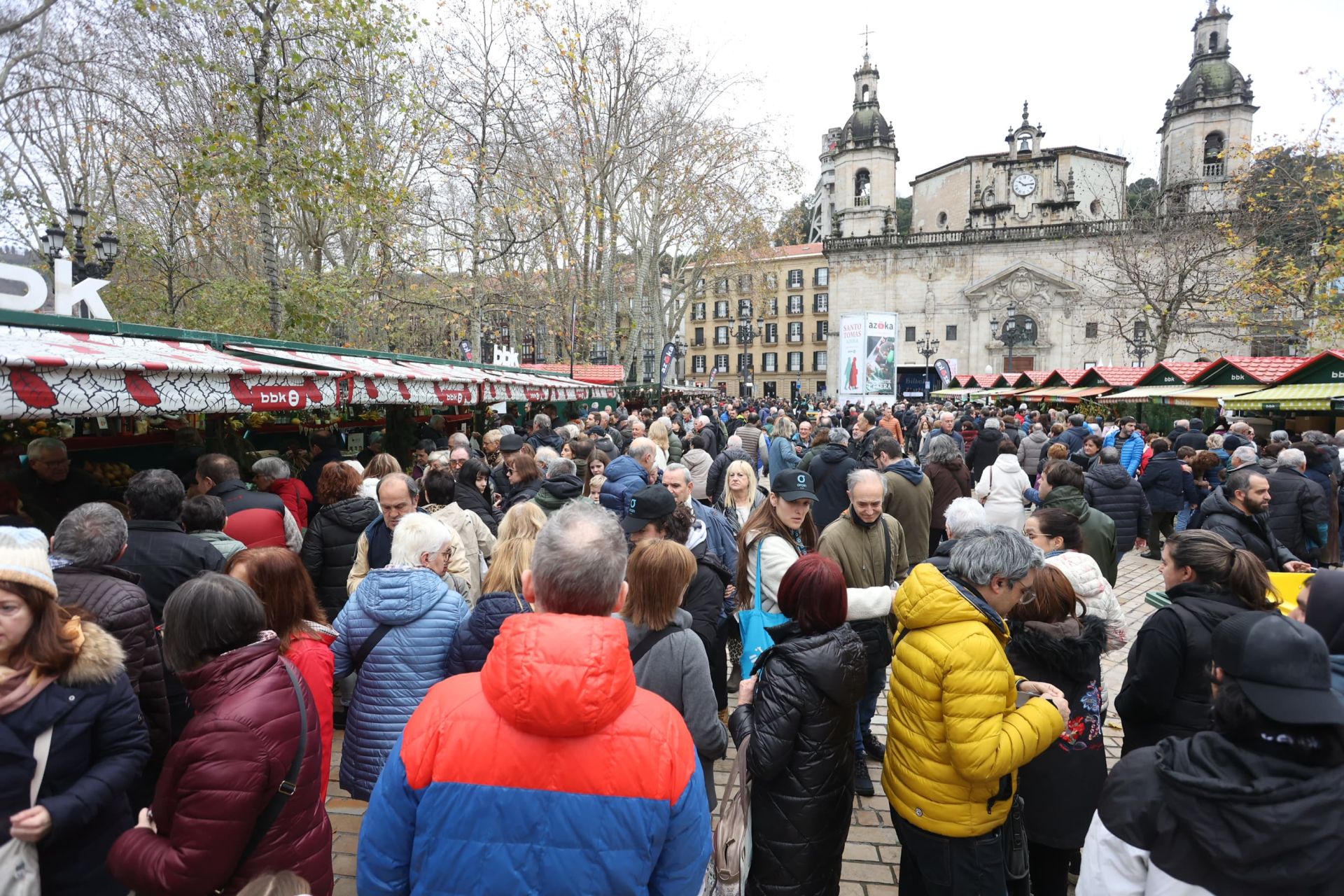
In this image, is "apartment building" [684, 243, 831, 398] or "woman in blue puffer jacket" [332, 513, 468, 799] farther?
"apartment building" [684, 243, 831, 398]

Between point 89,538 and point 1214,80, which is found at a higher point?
point 1214,80

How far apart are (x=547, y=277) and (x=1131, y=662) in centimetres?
2405

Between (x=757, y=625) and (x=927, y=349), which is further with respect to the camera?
(x=927, y=349)

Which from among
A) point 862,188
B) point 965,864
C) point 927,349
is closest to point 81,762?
point 965,864

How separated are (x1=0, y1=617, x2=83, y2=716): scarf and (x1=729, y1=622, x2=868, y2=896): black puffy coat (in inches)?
80.8

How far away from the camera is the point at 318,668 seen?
89.1 inches

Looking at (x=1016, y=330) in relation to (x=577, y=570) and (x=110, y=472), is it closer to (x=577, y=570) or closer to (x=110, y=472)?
(x=110, y=472)

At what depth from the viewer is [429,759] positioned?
4.41 ft

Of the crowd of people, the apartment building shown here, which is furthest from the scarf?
the apartment building

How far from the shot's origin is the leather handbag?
1.84m

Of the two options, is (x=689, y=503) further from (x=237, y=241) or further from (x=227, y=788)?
(x=237, y=241)

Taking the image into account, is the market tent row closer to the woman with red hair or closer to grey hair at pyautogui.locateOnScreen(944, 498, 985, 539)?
the woman with red hair

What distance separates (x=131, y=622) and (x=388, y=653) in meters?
0.92

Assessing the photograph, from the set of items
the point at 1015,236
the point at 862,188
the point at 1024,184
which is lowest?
the point at 1015,236
